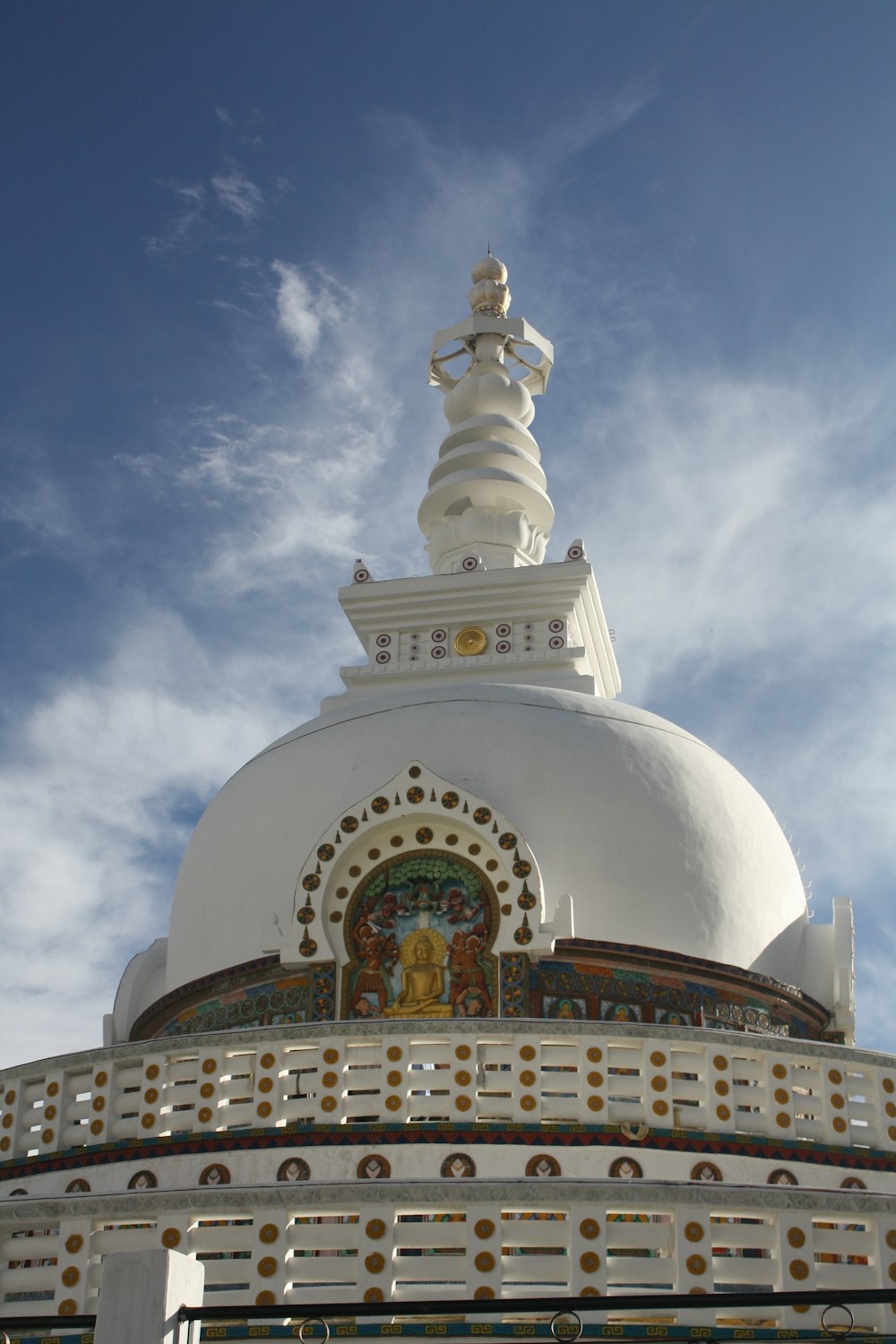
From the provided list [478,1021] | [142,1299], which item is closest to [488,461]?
[478,1021]

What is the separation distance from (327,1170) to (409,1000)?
3370 millimetres

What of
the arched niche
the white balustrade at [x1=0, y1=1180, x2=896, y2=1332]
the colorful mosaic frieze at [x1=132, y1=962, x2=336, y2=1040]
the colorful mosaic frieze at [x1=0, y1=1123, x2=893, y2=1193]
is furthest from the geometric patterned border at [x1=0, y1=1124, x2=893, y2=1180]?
the arched niche

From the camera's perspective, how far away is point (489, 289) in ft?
77.9

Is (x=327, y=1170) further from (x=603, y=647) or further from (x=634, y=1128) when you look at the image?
(x=603, y=647)

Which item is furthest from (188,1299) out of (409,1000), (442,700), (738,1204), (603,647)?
(603,647)

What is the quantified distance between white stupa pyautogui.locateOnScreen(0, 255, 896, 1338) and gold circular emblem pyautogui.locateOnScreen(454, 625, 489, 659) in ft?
0.10

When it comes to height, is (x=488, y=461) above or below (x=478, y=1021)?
above

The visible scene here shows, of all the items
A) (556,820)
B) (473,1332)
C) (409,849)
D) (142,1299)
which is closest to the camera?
(142,1299)

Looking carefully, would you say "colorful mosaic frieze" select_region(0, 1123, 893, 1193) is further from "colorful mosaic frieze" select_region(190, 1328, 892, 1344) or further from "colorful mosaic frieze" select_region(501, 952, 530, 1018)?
"colorful mosaic frieze" select_region(501, 952, 530, 1018)

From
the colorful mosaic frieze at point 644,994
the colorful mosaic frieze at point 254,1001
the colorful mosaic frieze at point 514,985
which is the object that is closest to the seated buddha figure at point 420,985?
the colorful mosaic frieze at point 514,985

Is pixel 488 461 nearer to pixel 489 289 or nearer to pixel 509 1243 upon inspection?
pixel 489 289

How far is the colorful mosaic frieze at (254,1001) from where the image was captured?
532 inches

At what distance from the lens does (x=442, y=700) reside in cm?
1573

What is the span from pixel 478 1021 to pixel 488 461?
1158 centimetres
